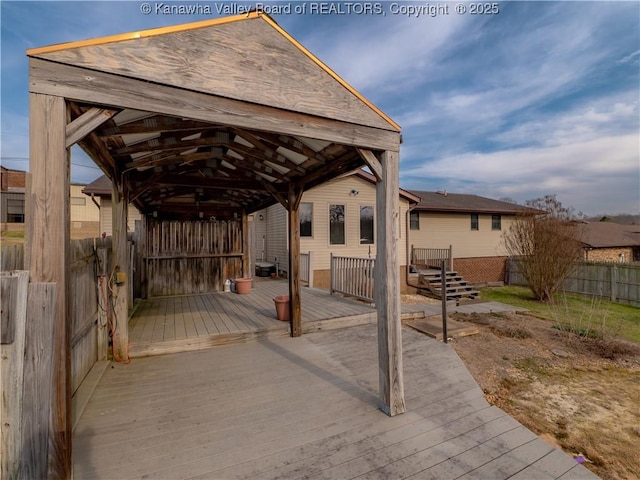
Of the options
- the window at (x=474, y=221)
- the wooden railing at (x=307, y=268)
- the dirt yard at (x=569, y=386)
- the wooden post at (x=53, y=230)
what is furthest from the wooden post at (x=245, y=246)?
the window at (x=474, y=221)

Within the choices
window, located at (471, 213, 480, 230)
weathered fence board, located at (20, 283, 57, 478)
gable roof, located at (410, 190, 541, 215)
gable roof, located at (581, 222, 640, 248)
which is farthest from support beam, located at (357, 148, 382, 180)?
gable roof, located at (581, 222, 640, 248)

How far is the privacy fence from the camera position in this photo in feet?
34.3

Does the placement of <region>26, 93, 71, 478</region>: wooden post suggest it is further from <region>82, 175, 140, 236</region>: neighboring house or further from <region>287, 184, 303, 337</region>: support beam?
<region>82, 175, 140, 236</region>: neighboring house

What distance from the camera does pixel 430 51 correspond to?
7309 millimetres

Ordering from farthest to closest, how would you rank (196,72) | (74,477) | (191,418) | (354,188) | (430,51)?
(354,188), (430,51), (191,418), (196,72), (74,477)

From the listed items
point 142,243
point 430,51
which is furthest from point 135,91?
point 430,51

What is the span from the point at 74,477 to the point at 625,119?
63.3ft

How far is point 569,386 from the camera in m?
3.70

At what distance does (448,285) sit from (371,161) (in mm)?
9844

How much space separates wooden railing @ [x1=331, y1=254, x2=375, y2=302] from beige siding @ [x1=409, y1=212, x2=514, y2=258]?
6.89 metres

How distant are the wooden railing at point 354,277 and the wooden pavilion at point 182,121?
3597 millimetres

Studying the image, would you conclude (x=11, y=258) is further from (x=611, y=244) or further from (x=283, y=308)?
(x=611, y=244)

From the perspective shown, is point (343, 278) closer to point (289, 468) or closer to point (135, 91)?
point (289, 468)

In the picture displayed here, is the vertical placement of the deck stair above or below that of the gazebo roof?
below
